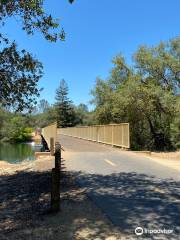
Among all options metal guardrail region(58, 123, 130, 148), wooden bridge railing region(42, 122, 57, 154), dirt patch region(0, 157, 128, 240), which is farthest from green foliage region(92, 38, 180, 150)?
dirt patch region(0, 157, 128, 240)

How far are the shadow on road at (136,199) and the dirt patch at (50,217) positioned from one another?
283mm

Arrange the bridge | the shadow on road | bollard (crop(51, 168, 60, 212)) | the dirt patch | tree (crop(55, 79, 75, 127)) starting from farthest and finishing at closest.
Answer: tree (crop(55, 79, 75, 127))
bollard (crop(51, 168, 60, 212))
the bridge
the shadow on road
the dirt patch

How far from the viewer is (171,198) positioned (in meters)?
8.88

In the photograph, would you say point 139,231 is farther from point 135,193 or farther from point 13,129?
point 13,129

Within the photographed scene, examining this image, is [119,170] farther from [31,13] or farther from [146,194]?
[31,13]

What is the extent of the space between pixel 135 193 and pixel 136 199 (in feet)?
2.42

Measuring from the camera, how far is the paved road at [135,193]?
6898 mm

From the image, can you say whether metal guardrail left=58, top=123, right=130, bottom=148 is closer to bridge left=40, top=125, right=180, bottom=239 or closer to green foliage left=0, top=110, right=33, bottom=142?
bridge left=40, top=125, right=180, bottom=239

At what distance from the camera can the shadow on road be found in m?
6.85

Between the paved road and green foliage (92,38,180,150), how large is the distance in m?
17.0

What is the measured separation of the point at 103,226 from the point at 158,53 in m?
32.5

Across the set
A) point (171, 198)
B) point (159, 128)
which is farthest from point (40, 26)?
point (159, 128)

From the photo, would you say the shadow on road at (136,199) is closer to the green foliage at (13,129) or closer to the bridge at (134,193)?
the bridge at (134,193)

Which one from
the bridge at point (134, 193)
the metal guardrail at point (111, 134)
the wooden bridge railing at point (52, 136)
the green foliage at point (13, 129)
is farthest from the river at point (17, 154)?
the green foliage at point (13, 129)
